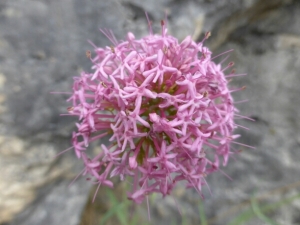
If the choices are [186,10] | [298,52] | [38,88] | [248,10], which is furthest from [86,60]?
[298,52]

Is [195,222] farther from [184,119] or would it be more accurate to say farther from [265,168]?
[184,119]

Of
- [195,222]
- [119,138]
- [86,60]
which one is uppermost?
[86,60]

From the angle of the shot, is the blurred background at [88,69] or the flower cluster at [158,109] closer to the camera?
the flower cluster at [158,109]

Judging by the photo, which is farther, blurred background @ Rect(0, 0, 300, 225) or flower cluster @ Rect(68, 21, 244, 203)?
blurred background @ Rect(0, 0, 300, 225)
